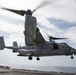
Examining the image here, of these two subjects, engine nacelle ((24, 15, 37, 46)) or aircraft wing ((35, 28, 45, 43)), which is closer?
engine nacelle ((24, 15, 37, 46))

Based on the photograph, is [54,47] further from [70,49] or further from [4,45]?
[4,45]

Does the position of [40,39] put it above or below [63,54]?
above

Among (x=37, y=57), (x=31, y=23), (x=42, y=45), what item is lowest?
(x=37, y=57)

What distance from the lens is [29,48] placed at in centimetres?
4384

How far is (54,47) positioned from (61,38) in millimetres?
9677

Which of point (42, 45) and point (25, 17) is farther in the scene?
point (42, 45)

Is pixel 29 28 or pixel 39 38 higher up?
pixel 29 28

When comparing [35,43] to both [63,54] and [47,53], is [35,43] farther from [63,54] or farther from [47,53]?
[63,54]

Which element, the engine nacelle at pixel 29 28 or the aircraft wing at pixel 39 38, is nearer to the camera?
the engine nacelle at pixel 29 28

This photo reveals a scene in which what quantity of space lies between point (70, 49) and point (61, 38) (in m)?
8.82

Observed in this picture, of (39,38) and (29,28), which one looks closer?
(29,28)

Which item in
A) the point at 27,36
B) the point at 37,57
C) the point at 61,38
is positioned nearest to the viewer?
the point at 27,36

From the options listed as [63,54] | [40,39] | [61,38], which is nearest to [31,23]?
[40,39]

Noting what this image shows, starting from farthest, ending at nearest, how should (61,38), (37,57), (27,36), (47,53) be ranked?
(61,38)
(37,57)
(47,53)
(27,36)
